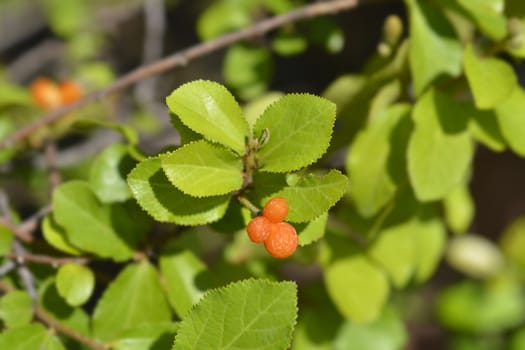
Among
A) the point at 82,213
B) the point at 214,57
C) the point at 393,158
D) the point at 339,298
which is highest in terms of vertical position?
the point at 82,213

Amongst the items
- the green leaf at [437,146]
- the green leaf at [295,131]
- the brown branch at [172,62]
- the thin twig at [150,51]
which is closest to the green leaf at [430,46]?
the green leaf at [437,146]

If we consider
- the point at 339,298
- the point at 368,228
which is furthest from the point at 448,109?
the point at 339,298

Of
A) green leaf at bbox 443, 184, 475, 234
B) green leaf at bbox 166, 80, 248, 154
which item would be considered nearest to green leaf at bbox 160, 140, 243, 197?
green leaf at bbox 166, 80, 248, 154

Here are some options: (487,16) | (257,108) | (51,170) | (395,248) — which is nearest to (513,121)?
(487,16)

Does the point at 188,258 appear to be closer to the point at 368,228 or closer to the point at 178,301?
the point at 178,301

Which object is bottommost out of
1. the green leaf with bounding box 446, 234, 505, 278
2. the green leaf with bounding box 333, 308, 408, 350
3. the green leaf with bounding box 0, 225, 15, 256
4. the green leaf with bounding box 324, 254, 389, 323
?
the green leaf with bounding box 446, 234, 505, 278

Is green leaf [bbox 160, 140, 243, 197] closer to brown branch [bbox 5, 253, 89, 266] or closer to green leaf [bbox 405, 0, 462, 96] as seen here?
brown branch [bbox 5, 253, 89, 266]
